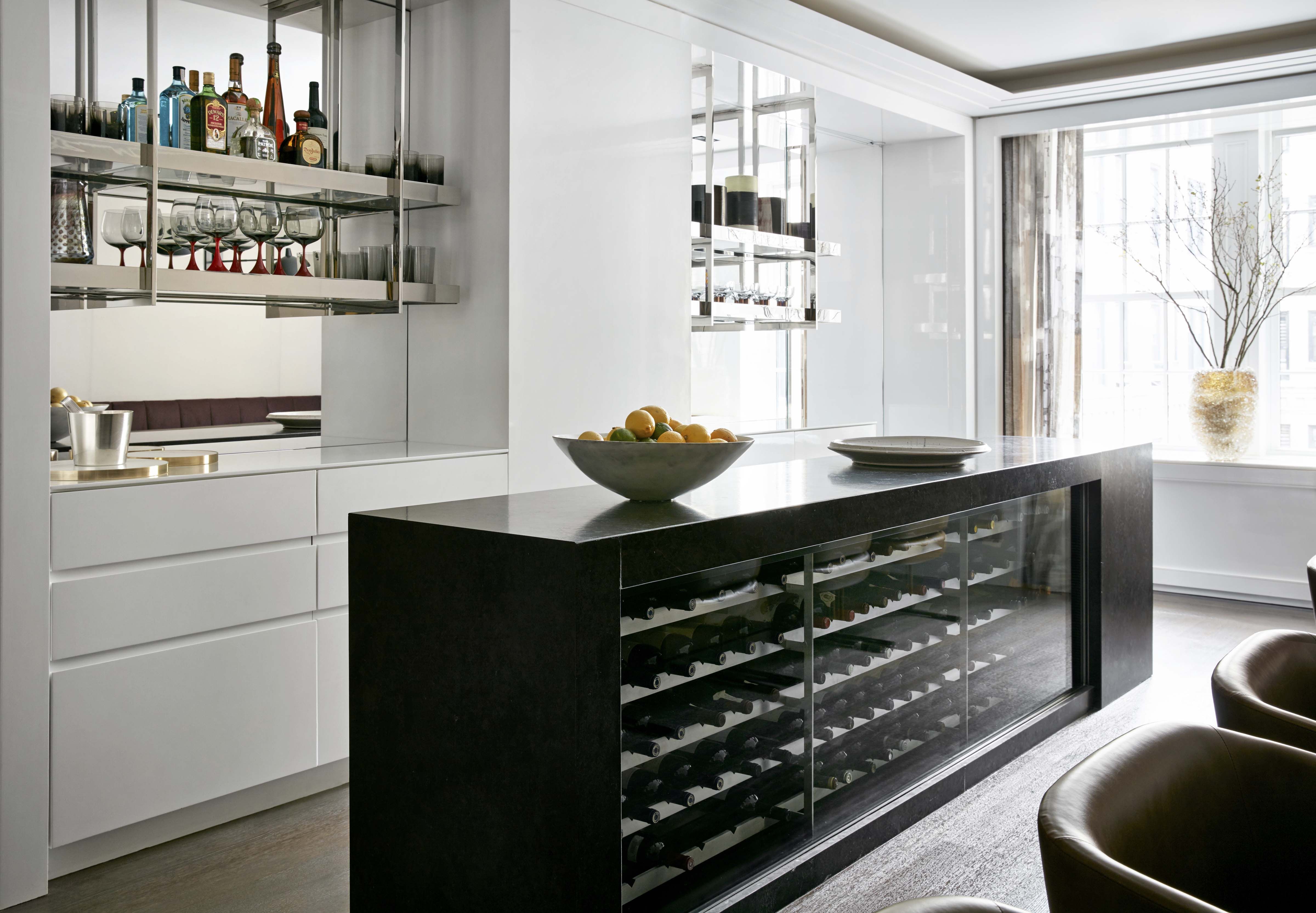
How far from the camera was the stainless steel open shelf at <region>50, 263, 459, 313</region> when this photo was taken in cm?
281

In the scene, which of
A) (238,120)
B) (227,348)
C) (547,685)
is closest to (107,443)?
(227,348)

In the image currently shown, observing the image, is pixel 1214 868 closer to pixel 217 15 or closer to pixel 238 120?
pixel 238 120

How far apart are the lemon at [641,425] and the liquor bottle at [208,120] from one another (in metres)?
1.69

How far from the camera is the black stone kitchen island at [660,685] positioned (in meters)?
1.84

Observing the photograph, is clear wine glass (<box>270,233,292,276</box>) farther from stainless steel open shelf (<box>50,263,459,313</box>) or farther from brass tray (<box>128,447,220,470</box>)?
brass tray (<box>128,447,220,470</box>)

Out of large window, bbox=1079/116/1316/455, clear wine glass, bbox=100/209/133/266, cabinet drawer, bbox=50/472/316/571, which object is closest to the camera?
cabinet drawer, bbox=50/472/316/571

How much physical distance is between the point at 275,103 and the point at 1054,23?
3.83 m

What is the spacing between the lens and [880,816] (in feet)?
8.71

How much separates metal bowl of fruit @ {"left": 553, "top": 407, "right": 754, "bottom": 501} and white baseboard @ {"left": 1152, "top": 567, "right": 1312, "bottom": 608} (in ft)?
13.8

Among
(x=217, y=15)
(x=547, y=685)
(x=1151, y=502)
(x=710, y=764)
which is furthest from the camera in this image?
(x=1151, y=502)

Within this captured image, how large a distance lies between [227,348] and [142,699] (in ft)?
3.91

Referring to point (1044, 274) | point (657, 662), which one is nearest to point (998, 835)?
point (657, 662)

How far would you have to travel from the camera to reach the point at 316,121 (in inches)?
136

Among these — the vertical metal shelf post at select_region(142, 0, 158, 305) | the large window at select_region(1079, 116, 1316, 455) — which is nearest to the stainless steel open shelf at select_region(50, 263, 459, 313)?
the vertical metal shelf post at select_region(142, 0, 158, 305)
